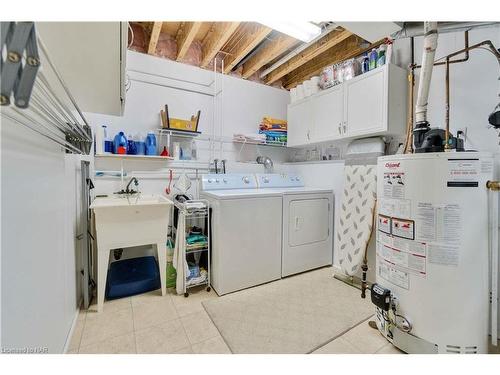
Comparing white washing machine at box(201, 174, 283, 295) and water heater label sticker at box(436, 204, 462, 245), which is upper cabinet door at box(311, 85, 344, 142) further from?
water heater label sticker at box(436, 204, 462, 245)

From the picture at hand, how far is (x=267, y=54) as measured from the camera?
8.84 feet

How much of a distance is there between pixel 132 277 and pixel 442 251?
8.18 ft

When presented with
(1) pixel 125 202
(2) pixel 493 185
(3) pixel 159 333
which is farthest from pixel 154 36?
(2) pixel 493 185

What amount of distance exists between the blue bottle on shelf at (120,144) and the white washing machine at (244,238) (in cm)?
91

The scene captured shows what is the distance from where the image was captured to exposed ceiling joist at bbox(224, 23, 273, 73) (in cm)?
225

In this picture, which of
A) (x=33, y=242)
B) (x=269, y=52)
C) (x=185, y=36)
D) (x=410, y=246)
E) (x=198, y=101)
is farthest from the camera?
(x=198, y=101)

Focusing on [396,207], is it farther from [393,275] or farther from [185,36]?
[185,36]

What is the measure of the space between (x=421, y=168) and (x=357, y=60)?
1662 mm

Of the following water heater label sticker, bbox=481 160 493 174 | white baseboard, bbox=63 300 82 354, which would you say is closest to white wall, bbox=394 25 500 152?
water heater label sticker, bbox=481 160 493 174

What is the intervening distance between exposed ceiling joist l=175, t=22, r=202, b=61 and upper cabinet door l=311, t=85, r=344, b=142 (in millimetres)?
1581

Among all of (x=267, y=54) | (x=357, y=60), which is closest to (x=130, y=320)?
(x=267, y=54)

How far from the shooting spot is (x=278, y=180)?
298 centimetres

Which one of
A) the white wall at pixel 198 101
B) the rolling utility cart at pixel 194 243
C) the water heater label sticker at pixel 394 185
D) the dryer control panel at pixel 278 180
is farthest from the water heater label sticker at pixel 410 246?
the white wall at pixel 198 101
